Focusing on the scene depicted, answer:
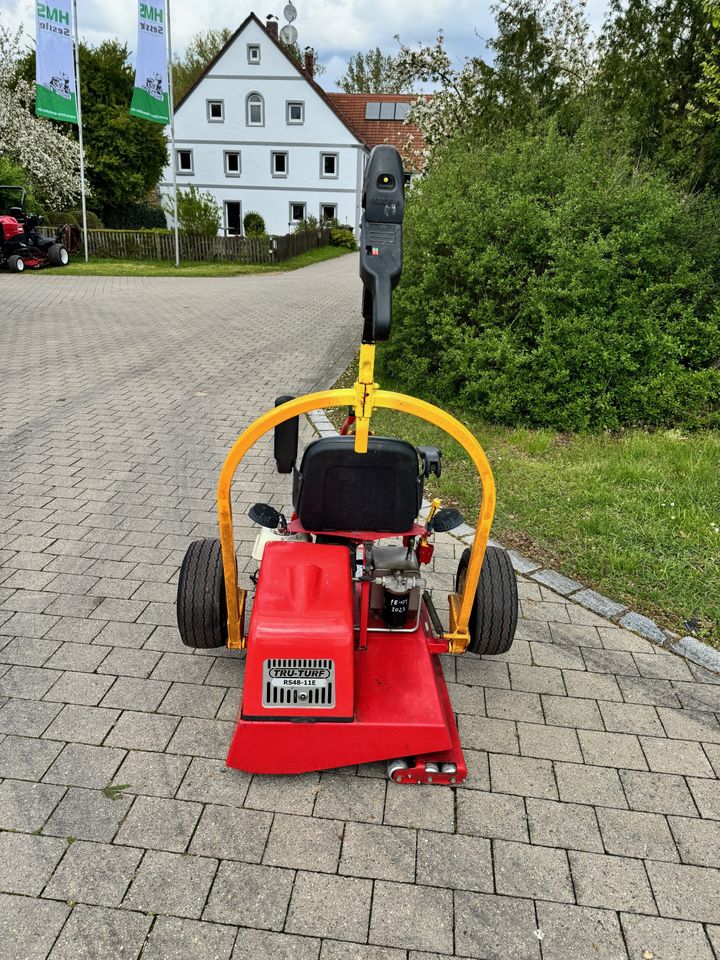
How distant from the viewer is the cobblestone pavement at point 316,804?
241 cm

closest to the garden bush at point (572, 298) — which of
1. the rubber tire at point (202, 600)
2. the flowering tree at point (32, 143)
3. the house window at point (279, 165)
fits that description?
the rubber tire at point (202, 600)

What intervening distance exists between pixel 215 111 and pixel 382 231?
38.6 m

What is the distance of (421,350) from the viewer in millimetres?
7809

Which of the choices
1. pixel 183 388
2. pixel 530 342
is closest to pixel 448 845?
pixel 530 342

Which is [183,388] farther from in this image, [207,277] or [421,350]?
[207,277]

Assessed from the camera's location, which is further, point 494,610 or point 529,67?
point 529,67

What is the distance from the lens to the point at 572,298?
6.83m

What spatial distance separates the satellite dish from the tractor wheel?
101 ft

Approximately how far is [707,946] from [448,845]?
89 centimetres

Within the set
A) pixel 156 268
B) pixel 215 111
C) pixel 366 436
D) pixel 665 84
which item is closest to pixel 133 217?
pixel 215 111

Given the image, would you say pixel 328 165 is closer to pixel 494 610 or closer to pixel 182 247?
pixel 182 247

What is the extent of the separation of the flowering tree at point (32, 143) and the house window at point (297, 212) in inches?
451

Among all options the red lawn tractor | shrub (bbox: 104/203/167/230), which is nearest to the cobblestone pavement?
the red lawn tractor

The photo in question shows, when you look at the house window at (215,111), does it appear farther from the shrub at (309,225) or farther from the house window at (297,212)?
the shrub at (309,225)
